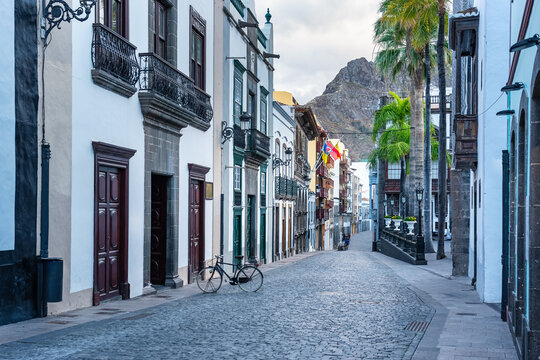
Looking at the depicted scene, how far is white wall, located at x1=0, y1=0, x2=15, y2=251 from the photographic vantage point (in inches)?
388

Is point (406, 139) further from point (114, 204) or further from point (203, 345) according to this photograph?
point (203, 345)

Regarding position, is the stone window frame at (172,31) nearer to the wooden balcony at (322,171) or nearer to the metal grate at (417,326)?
the metal grate at (417,326)

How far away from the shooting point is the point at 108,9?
1349 cm

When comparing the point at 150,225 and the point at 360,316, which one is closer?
the point at 360,316

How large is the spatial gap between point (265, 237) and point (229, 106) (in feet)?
33.5

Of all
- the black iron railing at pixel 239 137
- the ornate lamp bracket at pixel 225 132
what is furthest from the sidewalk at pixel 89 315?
the black iron railing at pixel 239 137

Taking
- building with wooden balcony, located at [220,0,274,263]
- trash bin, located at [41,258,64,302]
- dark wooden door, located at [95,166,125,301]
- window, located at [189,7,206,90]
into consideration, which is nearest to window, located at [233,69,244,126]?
building with wooden balcony, located at [220,0,274,263]

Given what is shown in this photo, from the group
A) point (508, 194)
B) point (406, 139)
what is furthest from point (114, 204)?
point (406, 139)

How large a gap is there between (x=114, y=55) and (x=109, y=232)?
3.44 metres

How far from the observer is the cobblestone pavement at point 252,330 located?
8.15 meters

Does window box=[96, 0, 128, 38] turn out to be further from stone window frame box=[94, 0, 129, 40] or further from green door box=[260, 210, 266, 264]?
green door box=[260, 210, 266, 264]

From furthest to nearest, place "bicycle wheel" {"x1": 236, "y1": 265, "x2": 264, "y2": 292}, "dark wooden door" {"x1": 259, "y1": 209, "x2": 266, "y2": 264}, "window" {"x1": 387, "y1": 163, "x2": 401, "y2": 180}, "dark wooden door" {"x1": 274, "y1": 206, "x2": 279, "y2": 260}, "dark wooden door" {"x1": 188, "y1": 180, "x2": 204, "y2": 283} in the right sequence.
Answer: "window" {"x1": 387, "y1": 163, "x2": 401, "y2": 180} < "dark wooden door" {"x1": 274, "y1": 206, "x2": 279, "y2": 260} < "dark wooden door" {"x1": 259, "y1": 209, "x2": 266, "y2": 264} < "dark wooden door" {"x1": 188, "y1": 180, "x2": 204, "y2": 283} < "bicycle wheel" {"x1": 236, "y1": 265, "x2": 264, "y2": 292}

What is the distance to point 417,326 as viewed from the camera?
1074cm

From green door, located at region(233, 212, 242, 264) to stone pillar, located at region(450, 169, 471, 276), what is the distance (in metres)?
7.67
